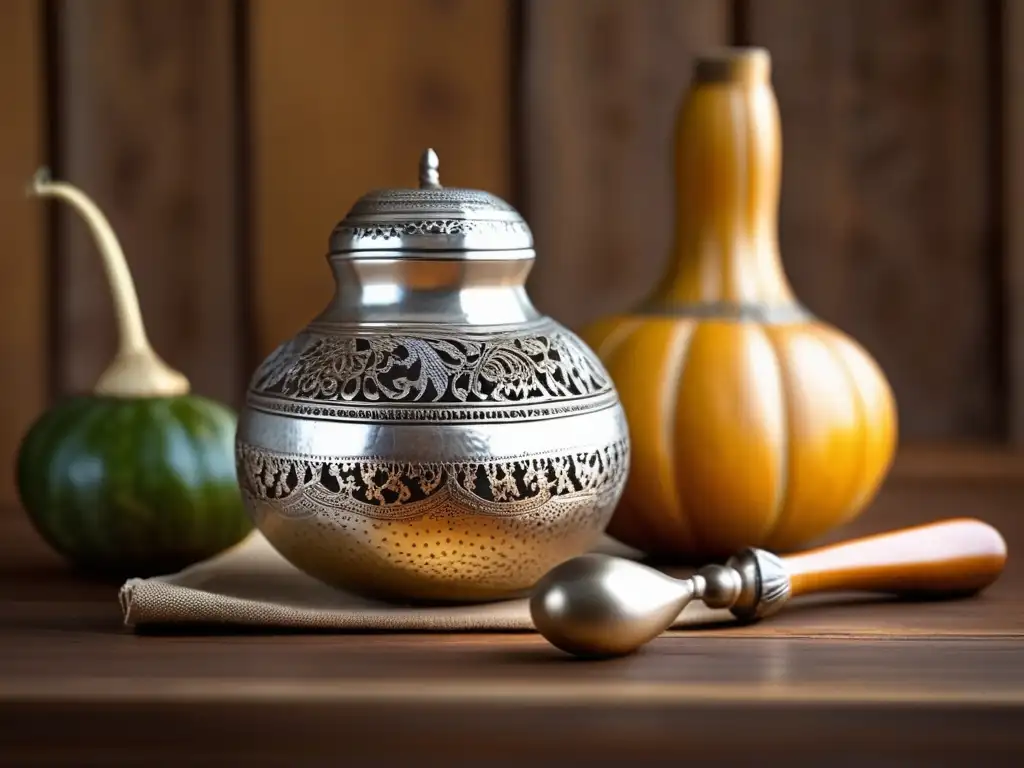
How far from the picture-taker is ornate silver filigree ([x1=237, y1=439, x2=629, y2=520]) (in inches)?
23.9

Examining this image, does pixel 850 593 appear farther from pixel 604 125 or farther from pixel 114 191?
pixel 114 191

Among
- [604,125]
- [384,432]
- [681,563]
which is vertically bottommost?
[681,563]

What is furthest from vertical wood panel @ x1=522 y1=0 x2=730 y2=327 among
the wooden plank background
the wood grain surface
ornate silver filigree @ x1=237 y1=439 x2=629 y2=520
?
ornate silver filigree @ x1=237 y1=439 x2=629 y2=520

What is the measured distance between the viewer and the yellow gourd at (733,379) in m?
0.76

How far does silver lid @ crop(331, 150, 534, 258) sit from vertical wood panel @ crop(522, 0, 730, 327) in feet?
1.66

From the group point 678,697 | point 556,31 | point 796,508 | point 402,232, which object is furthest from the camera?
point 556,31

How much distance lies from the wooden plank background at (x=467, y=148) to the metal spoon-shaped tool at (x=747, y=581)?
51cm

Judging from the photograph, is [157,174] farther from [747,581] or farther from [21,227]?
[747,581]

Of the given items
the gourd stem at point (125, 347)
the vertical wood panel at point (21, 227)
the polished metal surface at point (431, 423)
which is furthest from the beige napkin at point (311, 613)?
the vertical wood panel at point (21, 227)

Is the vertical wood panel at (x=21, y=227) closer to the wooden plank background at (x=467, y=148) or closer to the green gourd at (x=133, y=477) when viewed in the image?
the wooden plank background at (x=467, y=148)

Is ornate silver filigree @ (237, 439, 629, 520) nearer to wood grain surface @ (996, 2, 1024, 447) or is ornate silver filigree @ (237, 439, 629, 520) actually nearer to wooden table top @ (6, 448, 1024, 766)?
wooden table top @ (6, 448, 1024, 766)

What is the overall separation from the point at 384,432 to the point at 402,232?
9 centimetres

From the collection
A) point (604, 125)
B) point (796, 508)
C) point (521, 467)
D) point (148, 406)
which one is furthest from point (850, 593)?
point (604, 125)

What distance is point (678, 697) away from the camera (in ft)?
1.77
